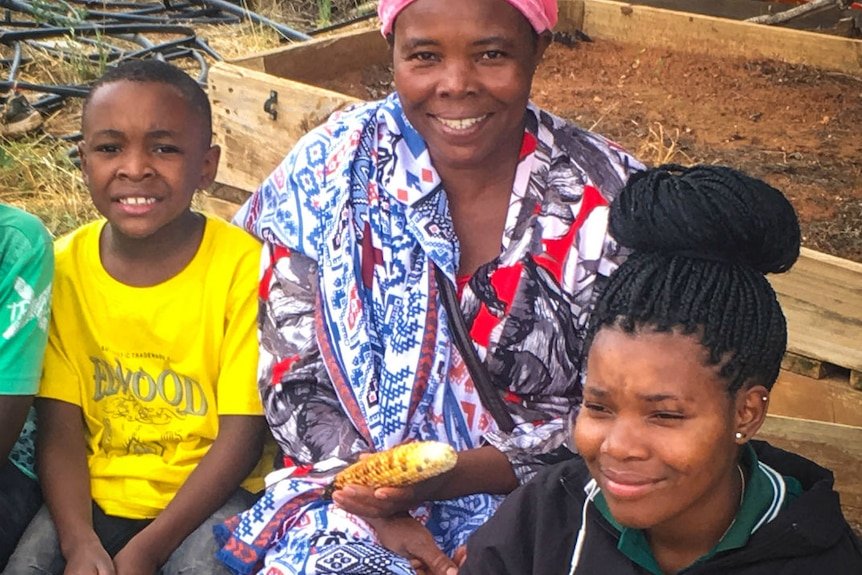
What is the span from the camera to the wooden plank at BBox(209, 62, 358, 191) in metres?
4.17

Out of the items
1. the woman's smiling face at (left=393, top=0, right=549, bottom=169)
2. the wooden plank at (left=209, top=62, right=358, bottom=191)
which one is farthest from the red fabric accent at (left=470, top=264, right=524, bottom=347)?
the wooden plank at (left=209, top=62, right=358, bottom=191)

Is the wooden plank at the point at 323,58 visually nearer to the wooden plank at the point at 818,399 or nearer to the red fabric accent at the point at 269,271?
the red fabric accent at the point at 269,271

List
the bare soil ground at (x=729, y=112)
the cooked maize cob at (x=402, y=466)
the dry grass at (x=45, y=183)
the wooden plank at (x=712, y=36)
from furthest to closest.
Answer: the wooden plank at (x=712, y=36)
the dry grass at (x=45, y=183)
the bare soil ground at (x=729, y=112)
the cooked maize cob at (x=402, y=466)

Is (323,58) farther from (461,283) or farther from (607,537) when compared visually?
(607,537)

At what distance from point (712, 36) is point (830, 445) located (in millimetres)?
3111

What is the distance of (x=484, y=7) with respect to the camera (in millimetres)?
2590

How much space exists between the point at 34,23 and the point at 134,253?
5.64m

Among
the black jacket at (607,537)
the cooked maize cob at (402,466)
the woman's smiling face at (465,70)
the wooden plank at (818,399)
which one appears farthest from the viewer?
the wooden plank at (818,399)

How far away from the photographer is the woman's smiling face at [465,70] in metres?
2.60

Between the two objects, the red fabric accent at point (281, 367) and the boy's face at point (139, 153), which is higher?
the boy's face at point (139, 153)

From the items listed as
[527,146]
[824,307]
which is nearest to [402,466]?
[527,146]

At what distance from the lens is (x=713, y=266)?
1998mm

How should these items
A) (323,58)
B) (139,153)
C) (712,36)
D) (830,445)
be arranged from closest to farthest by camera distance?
(139,153) < (830,445) < (323,58) < (712,36)

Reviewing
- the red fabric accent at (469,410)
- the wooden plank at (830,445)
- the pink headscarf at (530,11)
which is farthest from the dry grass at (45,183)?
the wooden plank at (830,445)
